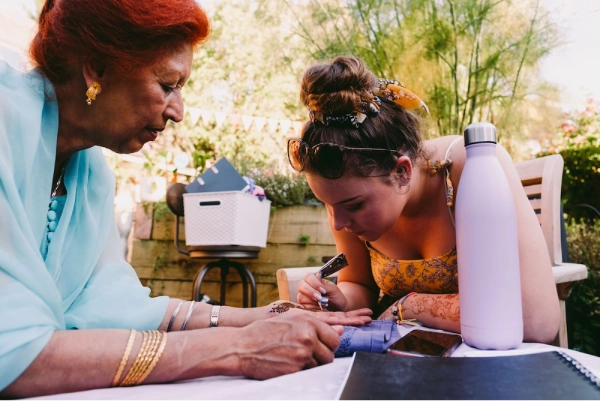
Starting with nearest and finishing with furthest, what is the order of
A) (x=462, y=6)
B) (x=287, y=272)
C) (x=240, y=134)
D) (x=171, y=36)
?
(x=171, y=36), (x=287, y=272), (x=462, y=6), (x=240, y=134)

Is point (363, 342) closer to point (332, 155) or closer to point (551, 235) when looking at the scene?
point (332, 155)

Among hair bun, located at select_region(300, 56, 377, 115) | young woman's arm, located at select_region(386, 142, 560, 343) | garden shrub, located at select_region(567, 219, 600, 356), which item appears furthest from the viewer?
garden shrub, located at select_region(567, 219, 600, 356)

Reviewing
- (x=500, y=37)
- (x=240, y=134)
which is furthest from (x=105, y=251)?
(x=240, y=134)

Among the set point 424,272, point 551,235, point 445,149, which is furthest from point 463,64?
point 424,272

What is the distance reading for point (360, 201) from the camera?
1.21 meters

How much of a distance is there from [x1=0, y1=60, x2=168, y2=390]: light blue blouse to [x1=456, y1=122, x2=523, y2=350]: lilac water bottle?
2.17 ft

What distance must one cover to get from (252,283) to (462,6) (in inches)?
114

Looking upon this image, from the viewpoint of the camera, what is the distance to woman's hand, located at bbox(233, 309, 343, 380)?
0.68 m

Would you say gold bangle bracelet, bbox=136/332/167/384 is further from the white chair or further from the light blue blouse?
the white chair

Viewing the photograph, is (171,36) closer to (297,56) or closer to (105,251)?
(105,251)

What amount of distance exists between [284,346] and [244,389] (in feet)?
0.44

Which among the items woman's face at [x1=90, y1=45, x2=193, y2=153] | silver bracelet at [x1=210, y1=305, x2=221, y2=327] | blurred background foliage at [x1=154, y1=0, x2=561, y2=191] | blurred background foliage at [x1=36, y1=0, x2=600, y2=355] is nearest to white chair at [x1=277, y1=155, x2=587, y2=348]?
silver bracelet at [x1=210, y1=305, x2=221, y2=327]

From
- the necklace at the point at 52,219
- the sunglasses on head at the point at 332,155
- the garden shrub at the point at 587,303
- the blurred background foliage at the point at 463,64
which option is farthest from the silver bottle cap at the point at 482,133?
the blurred background foliage at the point at 463,64

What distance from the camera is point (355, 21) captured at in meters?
4.05
